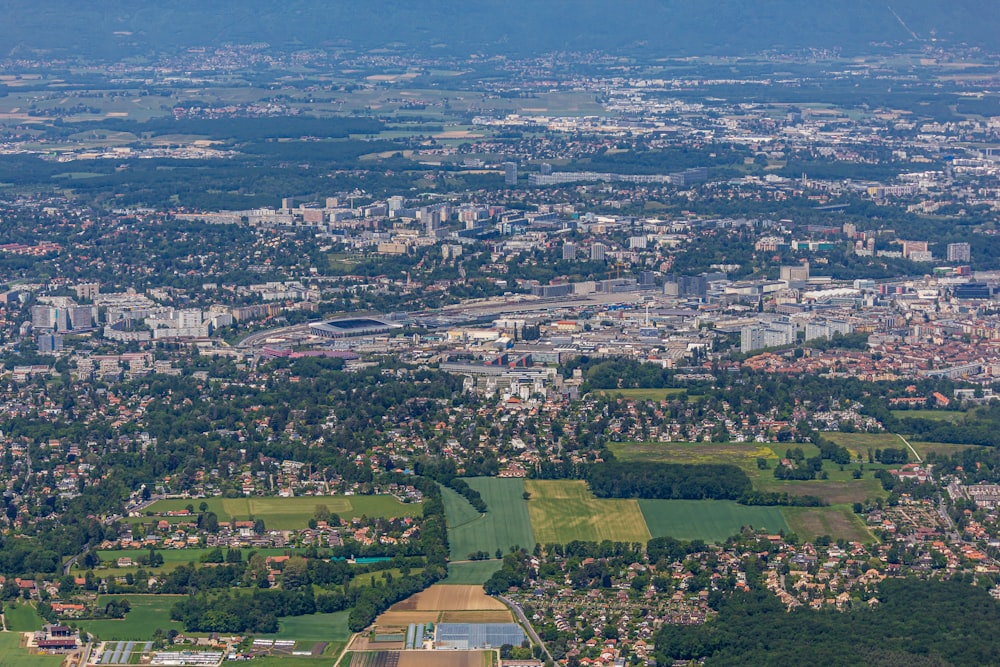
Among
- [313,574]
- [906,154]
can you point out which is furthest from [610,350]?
[906,154]

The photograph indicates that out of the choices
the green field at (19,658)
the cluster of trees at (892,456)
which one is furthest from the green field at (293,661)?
the cluster of trees at (892,456)

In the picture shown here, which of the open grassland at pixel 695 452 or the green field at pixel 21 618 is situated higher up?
the green field at pixel 21 618

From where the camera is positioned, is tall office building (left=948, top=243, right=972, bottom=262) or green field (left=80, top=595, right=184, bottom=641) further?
tall office building (left=948, top=243, right=972, bottom=262)

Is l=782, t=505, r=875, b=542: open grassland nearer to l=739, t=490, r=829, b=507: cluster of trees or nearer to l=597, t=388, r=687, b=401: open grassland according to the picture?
l=739, t=490, r=829, b=507: cluster of trees

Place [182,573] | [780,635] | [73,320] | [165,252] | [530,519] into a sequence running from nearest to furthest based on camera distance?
[780,635]
[182,573]
[530,519]
[73,320]
[165,252]

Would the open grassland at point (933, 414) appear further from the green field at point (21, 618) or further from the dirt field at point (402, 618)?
the green field at point (21, 618)

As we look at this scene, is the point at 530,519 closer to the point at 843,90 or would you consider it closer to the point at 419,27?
the point at 843,90

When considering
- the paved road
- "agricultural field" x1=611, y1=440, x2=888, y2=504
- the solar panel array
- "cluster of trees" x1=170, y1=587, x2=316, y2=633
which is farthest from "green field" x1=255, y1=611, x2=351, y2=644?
"agricultural field" x1=611, y1=440, x2=888, y2=504
